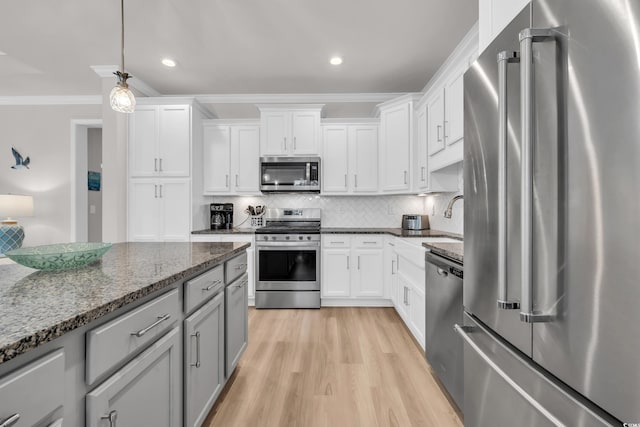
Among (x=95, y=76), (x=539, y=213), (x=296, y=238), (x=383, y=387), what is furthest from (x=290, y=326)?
(x=95, y=76)

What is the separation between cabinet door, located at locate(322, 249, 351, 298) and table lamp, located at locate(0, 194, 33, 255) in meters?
3.77

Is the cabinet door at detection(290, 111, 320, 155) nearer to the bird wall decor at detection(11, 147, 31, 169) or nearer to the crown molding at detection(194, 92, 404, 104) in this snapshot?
the crown molding at detection(194, 92, 404, 104)

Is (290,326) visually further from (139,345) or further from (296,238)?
(139,345)

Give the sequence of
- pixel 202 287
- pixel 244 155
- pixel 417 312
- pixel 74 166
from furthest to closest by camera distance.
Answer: pixel 74 166 → pixel 244 155 → pixel 417 312 → pixel 202 287

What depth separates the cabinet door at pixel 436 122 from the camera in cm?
274

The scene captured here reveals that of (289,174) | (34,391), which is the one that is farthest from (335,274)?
(34,391)

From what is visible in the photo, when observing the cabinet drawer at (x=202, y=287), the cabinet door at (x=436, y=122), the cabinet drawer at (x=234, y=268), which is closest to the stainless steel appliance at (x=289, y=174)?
the cabinet door at (x=436, y=122)

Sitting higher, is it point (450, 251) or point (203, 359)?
point (450, 251)

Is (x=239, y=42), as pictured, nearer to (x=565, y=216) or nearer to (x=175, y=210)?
(x=175, y=210)

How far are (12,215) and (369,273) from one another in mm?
4669

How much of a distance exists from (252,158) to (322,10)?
2050 millimetres

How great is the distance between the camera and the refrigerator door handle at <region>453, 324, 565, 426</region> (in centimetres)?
73

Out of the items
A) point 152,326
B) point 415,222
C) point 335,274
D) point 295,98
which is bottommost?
point 335,274

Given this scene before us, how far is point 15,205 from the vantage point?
3.86 metres
